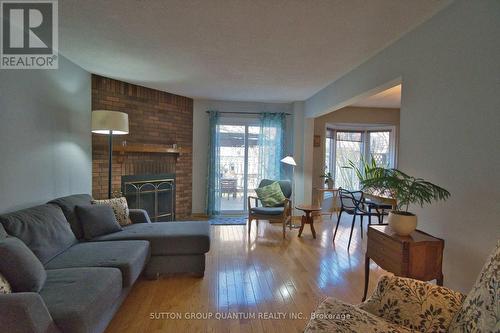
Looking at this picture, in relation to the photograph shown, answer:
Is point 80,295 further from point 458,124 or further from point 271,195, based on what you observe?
point 271,195

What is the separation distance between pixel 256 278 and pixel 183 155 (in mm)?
3144

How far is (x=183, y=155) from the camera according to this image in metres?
5.19

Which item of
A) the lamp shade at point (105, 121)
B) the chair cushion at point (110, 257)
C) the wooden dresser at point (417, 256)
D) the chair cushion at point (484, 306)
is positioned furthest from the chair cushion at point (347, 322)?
the lamp shade at point (105, 121)

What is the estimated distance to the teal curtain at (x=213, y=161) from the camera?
5.33 metres

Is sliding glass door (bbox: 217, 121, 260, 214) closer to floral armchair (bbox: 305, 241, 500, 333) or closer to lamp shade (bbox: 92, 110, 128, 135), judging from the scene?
lamp shade (bbox: 92, 110, 128, 135)

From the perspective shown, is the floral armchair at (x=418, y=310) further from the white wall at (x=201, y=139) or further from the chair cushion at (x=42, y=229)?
the white wall at (x=201, y=139)

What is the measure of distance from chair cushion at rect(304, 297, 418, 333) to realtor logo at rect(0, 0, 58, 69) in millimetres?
2808

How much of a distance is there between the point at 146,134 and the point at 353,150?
15.2ft

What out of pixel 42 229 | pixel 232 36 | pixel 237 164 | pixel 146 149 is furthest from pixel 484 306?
pixel 237 164

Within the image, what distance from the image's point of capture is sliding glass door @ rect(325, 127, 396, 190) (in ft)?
20.0

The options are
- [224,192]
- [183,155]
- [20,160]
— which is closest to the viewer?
[20,160]

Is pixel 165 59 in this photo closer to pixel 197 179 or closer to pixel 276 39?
pixel 276 39

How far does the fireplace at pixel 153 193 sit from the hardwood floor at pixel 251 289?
4.44 feet

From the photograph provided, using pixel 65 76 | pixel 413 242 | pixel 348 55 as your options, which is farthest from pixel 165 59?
pixel 413 242
